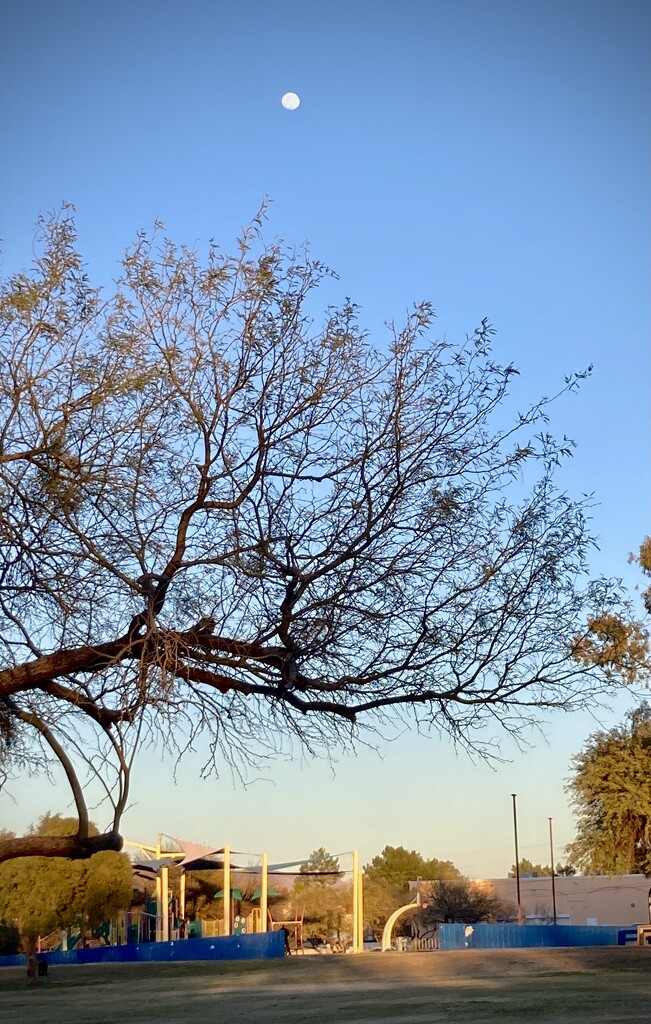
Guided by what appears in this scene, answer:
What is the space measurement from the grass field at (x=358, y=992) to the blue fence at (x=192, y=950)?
7.48 ft

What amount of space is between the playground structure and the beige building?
25.4 m

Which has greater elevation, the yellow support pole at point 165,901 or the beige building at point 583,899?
the yellow support pole at point 165,901

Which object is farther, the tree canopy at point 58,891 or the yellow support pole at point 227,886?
the yellow support pole at point 227,886

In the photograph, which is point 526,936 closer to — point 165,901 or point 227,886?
point 227,886

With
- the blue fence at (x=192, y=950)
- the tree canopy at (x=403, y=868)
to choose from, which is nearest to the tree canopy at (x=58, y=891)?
the blue fence at (x=192, y=950)

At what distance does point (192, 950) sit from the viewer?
110ft

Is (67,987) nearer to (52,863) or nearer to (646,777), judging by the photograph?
(52,863)

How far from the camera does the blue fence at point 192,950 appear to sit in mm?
33406

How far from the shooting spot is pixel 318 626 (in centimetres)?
714

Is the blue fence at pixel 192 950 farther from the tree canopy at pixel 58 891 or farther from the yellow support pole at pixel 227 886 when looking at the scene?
the yellow support pole at pixel 227 886

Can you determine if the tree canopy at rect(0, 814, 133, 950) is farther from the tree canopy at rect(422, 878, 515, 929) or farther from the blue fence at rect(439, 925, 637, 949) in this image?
the tree canopy at rect(422, 878, 515, 929)

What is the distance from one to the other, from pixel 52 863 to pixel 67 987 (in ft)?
26.9

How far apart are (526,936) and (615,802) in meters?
16.7

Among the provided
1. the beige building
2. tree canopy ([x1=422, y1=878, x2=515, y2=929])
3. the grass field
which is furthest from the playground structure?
the beige building
